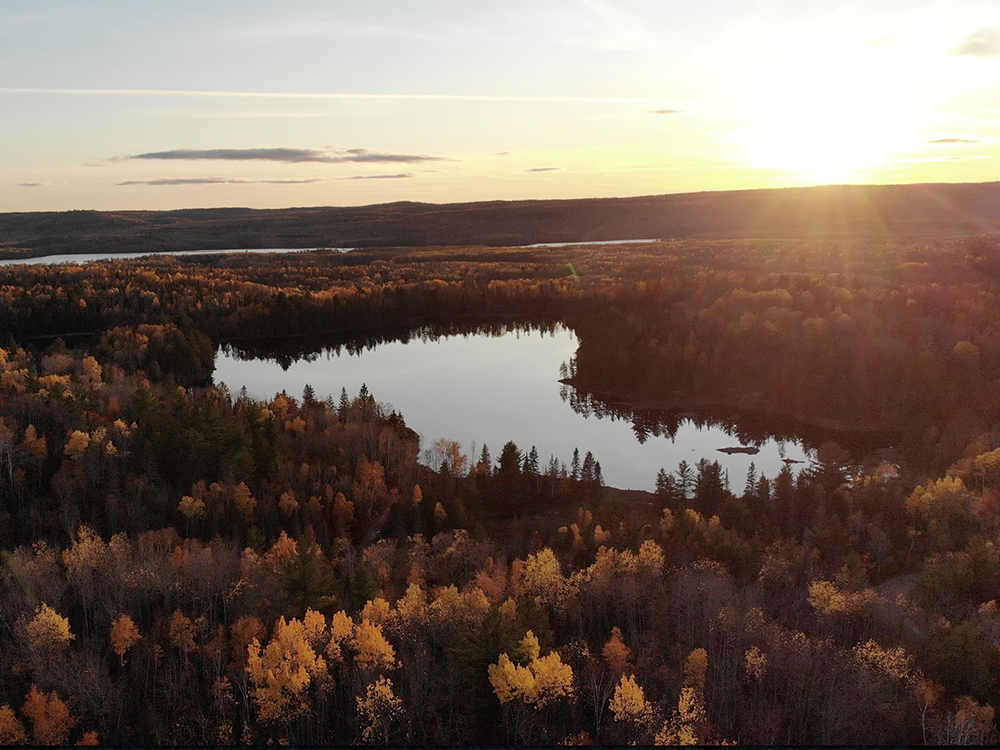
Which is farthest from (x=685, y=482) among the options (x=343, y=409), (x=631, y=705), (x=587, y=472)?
(x=343, y=409)

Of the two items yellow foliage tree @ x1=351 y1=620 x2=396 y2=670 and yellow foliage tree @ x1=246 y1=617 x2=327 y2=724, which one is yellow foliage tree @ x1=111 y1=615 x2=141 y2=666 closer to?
yellow foliage tree @ x1=246 y1=617 x2=327 y2=724

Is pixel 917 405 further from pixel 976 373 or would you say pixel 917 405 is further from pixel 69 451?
pixel 69 451

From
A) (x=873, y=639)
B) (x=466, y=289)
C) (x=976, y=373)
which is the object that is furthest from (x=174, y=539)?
(x=466, y=289)

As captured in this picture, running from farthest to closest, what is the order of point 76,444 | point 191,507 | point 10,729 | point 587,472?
point 587,472
point 76,444
point 191,507
point 10,729

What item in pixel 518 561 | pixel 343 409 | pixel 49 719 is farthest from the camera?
pixel 343 409

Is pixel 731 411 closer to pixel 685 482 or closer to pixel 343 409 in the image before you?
pixel 685 482

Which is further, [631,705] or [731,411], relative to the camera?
[731,411]
